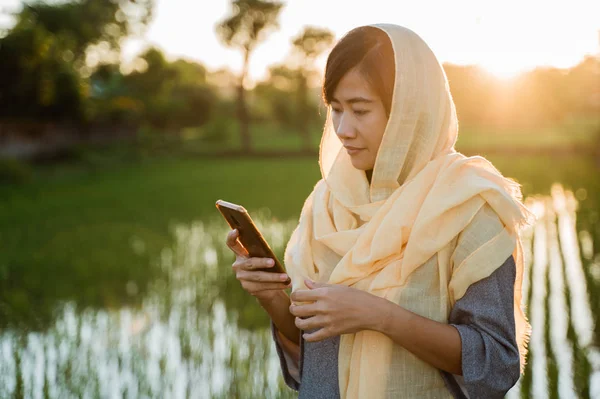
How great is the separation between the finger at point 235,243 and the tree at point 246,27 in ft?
79.8

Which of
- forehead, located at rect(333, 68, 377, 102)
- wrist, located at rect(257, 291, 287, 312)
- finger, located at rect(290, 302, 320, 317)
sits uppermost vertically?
forehead, located at rect(333, 68, 377, 102)

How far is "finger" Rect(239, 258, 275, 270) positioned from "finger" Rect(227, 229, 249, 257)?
4cm

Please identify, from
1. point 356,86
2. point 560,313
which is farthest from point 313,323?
point 560,313

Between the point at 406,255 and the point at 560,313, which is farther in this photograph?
the point at 560,313

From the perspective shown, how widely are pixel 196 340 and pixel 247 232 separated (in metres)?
2.73

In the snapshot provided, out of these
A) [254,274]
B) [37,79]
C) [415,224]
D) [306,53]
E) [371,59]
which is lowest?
[254,274]

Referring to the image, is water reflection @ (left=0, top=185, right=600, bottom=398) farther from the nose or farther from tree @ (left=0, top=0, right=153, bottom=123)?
tree @ (left=0, top=0, right=153, bottom=123)

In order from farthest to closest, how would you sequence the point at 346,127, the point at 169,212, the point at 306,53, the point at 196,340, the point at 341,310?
the point at 306,53 < the point at 169,212 < the point at 196,340 < the point at 346,127 < the point at 341,310

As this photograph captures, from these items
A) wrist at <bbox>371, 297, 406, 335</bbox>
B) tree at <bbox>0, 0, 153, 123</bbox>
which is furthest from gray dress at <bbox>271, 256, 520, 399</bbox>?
tree at <bbox>0, 0, 153, 123</bbox>

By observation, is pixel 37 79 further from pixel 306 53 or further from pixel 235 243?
pixel 235 243

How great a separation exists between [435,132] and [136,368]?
8.28 feet

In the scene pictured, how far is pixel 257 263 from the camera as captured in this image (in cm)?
145

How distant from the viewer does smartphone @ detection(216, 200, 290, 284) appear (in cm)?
138

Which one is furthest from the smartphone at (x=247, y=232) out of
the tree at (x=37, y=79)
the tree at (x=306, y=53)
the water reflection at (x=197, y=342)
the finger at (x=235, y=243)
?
the tree at (x=306, y=53)
